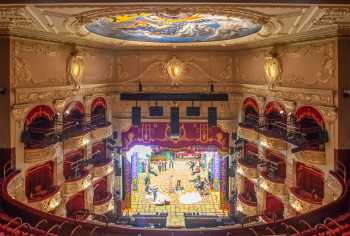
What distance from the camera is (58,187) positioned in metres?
11.1

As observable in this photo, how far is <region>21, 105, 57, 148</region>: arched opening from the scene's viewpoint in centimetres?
964

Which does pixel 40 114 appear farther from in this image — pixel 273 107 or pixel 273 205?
pixel 273 205

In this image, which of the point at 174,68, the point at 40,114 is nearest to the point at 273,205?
the point at 174,68

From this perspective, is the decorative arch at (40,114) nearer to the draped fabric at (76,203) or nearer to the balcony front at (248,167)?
the draped fabric at (76,203)

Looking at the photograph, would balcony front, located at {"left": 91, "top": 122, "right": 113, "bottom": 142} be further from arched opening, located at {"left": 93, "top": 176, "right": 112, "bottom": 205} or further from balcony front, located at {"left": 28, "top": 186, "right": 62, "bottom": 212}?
balcony front, located at {"left": 28, "top": 186, "right": 62, "bottom": 212}

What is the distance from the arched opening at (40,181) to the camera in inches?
398

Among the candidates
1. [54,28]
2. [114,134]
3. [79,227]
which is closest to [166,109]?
[114,134]

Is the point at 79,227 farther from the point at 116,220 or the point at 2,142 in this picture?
the point at 116,220

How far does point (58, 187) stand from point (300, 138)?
8183 millimetres

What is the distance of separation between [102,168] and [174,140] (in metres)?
3.62

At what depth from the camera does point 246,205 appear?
1415 centimetres

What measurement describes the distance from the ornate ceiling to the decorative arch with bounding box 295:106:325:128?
2237 millimetres

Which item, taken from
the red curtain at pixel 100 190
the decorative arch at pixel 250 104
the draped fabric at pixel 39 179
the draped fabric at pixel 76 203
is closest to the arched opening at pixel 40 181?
the draped fabric at pixel 39 179

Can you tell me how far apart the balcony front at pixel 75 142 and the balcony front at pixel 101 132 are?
0.82 metres
